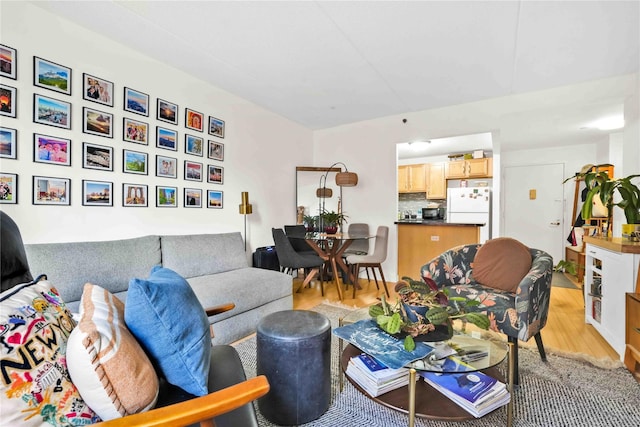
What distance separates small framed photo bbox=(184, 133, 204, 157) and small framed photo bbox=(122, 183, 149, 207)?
629 mm

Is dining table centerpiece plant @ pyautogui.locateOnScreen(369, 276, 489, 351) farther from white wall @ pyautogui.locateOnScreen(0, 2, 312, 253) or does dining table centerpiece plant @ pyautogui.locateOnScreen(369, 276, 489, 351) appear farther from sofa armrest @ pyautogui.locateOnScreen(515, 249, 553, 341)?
white wall @ pyautogui.locateOnScreen(0, 2, 312, 253)

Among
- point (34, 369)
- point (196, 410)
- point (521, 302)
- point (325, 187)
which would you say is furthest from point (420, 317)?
point (325, 187)

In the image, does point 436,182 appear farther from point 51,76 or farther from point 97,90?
point 51,76

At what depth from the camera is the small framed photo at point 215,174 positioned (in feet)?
11.2

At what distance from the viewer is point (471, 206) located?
559 cm

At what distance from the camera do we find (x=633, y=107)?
9.99 feet

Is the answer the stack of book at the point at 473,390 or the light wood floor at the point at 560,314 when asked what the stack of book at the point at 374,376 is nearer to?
the stack of book at the point at 473,390

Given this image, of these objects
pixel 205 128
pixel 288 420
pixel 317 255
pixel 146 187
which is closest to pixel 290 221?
pixel 317 255

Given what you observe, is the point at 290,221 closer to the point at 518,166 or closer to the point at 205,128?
the point at 205,128

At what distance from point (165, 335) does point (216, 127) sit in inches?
117

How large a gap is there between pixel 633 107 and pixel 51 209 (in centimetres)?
535

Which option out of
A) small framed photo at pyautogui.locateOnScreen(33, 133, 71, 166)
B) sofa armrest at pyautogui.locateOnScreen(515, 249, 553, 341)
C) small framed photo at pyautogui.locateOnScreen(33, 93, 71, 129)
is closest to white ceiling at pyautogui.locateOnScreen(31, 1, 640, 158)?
small framed photo at pyautogui.locateOnScreen(33, 93, 71, 129)

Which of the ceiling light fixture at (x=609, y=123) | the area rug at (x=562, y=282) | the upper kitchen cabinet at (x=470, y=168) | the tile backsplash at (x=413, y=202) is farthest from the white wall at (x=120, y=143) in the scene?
the ceiling light fixture at (x=609, y=123)

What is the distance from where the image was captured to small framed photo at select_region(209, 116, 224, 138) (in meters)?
3.43
